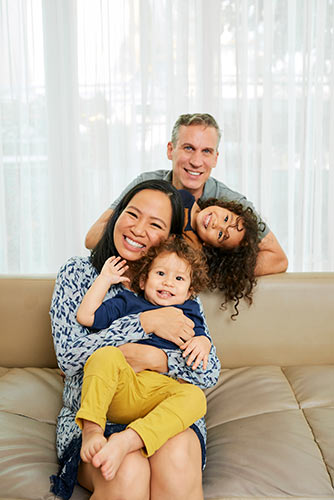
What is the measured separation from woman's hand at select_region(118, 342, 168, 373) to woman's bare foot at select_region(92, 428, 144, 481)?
0.96 ft

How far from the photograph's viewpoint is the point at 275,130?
3416 mm

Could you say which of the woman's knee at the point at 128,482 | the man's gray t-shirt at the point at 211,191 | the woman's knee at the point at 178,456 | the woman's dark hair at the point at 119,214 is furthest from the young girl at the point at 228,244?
the woman's knee at the point at 128,482

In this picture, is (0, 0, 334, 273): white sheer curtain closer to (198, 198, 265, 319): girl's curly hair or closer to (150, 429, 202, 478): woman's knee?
(198, 198, 265, 319): girl's curly hair


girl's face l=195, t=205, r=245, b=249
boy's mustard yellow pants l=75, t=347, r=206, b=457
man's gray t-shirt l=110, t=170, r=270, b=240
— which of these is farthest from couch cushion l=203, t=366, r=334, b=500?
man's gray t-shirt l=110, t=170, r=270, b=240

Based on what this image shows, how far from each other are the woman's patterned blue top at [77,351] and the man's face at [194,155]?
92 centimetres

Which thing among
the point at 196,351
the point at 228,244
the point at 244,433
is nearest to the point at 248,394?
the point at 244,433

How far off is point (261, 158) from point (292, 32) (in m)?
0.77

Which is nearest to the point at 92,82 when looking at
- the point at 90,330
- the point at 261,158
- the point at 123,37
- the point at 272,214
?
the point at 123,37

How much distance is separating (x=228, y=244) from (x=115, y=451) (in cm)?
100

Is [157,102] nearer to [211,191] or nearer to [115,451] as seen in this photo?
[211,191]

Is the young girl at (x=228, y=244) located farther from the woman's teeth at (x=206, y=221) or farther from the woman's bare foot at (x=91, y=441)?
the woman's bare foot at (x=91, y=441)

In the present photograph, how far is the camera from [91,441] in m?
1.23

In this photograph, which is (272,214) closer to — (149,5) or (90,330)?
(149,5)

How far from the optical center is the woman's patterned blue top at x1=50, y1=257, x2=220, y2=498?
1546 mm
